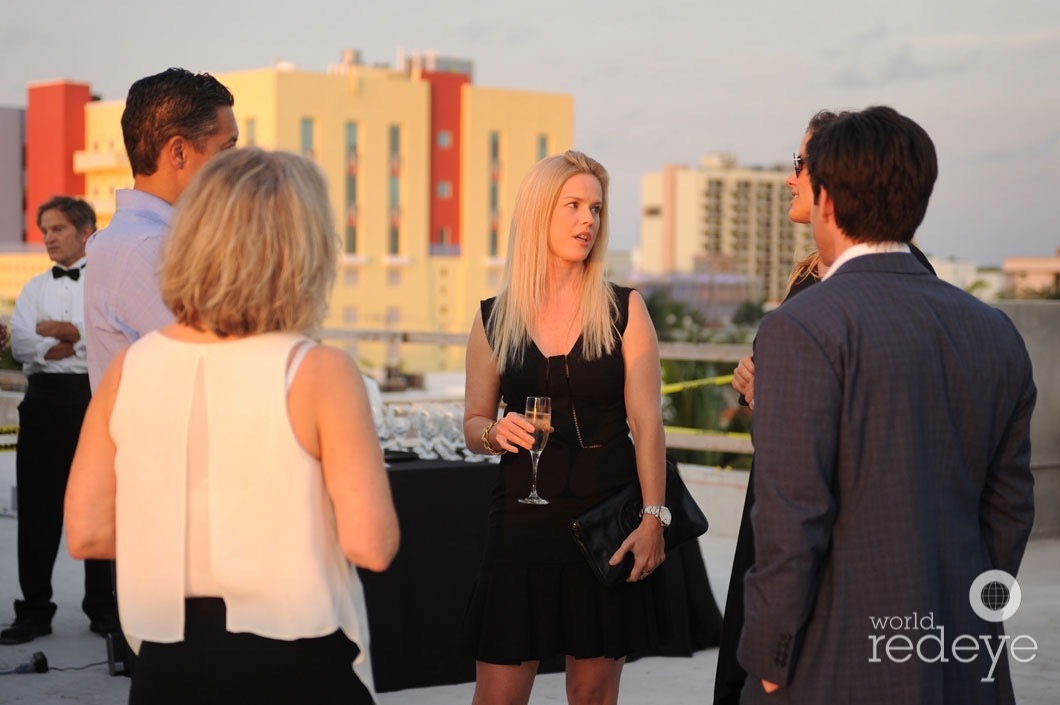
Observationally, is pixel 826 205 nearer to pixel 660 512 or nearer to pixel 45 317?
pixel 660 512

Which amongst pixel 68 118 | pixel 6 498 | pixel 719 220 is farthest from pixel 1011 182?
pixel 719 220

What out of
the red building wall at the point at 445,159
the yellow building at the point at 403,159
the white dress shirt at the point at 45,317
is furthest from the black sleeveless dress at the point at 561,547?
the red building wall at the point at 445,159

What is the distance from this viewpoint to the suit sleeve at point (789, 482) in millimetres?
2172

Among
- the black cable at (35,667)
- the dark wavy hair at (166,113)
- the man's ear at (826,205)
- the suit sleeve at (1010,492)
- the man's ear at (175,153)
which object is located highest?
the dark wavy hair at (166,113)

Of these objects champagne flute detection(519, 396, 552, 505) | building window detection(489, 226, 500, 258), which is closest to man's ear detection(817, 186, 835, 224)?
champagne flute detection(519, 396, 552, 505)

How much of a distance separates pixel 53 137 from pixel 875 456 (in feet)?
260

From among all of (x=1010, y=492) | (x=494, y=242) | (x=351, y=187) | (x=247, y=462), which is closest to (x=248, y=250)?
(x=247, y=462)

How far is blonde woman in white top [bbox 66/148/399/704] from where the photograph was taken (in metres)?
2.09

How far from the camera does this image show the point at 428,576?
5.04 m

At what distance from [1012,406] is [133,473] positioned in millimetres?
1570

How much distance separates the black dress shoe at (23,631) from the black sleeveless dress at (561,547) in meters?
3.47

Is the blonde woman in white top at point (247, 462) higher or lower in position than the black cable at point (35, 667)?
higher

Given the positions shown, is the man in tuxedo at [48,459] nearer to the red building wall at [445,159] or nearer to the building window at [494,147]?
the red building wall at [445,159]

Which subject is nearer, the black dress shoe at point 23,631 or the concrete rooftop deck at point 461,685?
the concrete rooftop deck at point 461,685
